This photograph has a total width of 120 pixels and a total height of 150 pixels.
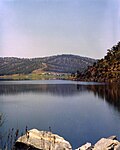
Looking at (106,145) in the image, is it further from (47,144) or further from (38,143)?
(38,143)

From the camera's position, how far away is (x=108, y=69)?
73312 mm

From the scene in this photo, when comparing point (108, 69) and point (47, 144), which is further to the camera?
point (108, 69)

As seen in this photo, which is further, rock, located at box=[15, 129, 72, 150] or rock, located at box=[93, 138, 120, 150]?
rock, located at box=[15, 129, 72, 150]

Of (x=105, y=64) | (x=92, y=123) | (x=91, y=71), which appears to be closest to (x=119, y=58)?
(x=105, y=64)

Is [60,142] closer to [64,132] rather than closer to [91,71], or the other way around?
[64,132]

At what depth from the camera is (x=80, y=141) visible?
1140cm

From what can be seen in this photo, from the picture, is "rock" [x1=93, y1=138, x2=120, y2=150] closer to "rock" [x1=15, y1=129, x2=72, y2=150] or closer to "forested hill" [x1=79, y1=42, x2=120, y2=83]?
"rock" [x1=15, y1=129, x2=72, y2=150]

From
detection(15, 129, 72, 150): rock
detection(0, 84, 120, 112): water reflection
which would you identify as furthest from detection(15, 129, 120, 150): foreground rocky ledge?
detection(0, 84, 120, 112): water reflection

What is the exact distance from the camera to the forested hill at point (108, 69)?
69.6 metres

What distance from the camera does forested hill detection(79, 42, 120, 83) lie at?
6959cm

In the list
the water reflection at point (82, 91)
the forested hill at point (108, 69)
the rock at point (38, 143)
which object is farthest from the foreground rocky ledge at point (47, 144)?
the forested hill at point (108, 69)

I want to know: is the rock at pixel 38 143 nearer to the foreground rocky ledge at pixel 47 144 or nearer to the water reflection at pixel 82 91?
the foreground rocky ledge at pixel 47 144

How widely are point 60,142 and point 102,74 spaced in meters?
68.3

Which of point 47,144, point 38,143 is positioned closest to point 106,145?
point 47,144
